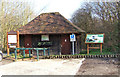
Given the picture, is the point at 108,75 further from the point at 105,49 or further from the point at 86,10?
the point at 86,10

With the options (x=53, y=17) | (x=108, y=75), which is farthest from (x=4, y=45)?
(x=108, y=75)

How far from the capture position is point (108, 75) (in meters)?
6.51

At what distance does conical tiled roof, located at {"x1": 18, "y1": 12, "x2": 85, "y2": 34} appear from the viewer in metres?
14.6

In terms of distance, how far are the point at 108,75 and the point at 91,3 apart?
713 inches

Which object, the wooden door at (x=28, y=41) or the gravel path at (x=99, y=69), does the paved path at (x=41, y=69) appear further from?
the wooden door at (x=28, y=41)

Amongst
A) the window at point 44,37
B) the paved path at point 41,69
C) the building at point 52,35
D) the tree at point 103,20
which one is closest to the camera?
the paved path at point 41,69

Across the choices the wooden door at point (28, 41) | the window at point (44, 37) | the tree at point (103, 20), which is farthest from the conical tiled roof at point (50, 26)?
the tree at point (103, 20)

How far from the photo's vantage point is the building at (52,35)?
14.7m

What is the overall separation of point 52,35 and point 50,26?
1.24 meters

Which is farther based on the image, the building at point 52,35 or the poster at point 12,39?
the building at point 52,35

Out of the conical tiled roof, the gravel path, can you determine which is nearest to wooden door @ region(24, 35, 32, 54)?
the conical tiled roof

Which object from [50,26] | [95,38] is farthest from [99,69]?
[50,26]

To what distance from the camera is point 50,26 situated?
15.6m

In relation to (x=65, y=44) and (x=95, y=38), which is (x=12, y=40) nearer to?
(x=65, y=44)
